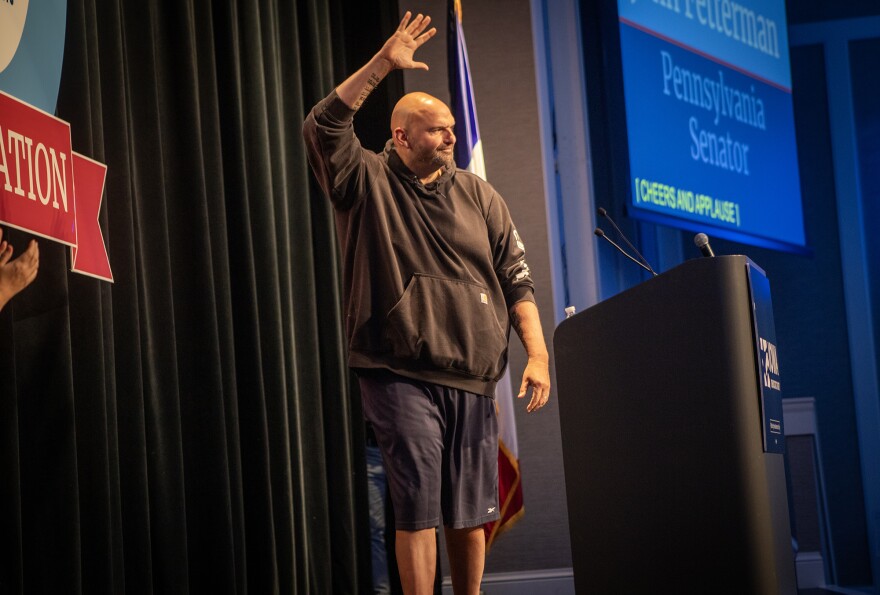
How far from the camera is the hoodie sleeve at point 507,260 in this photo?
249 cm

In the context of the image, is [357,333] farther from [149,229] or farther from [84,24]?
[84,24]

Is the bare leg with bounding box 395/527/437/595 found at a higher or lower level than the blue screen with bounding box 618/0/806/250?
lower

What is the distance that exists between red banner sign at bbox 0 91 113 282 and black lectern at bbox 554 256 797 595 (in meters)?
1.12

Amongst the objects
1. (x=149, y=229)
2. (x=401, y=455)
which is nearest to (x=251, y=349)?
(x=149, y=229)

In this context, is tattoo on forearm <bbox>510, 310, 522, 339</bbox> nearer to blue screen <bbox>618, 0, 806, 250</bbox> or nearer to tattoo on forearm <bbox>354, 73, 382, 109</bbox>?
tattoo on forearm <bbox>354, 73, 382, 109</bbox>

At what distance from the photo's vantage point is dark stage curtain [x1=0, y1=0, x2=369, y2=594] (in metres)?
2.19

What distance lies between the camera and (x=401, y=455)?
214 centimetres

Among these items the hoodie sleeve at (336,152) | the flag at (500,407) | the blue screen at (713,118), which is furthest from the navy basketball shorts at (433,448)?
the blue screen at (713,118)

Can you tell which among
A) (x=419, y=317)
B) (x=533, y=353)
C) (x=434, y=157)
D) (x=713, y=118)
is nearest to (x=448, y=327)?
(x=419, y=317)

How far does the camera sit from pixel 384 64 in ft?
7.35

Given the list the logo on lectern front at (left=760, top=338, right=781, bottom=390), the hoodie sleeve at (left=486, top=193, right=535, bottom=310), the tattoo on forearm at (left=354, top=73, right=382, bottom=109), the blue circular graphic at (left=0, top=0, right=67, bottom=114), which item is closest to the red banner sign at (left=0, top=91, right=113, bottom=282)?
the blue circular graphic at (left=0, top=0, right=67, bottom=114)

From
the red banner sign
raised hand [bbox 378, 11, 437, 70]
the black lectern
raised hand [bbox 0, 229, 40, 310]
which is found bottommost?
the black lectern

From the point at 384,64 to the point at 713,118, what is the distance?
8.29 ft

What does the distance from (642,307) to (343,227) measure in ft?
2.24
